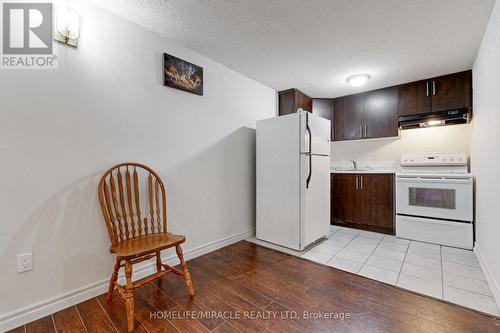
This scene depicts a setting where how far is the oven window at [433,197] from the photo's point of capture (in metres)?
2.83

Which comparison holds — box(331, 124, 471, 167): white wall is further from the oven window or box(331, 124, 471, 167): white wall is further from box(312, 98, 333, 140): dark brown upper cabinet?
the oven window

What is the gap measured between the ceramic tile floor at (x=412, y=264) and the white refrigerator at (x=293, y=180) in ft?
0.70

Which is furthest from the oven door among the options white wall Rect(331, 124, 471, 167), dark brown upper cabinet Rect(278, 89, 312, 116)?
dark brown upper cabinet Rect(278, 89, 312, 116)

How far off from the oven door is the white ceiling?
1472mm

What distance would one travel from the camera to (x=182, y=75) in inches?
93.4

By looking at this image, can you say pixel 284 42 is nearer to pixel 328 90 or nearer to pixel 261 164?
pixel 261 164

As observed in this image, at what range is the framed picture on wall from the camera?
7.35ft

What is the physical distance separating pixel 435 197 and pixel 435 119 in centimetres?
111

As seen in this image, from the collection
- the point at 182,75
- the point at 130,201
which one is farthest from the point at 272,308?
the point at 182,75

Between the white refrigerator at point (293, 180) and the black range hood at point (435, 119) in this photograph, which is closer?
the white refrigerator at point (293, 180)

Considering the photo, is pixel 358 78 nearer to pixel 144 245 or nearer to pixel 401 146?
pixel 401 146

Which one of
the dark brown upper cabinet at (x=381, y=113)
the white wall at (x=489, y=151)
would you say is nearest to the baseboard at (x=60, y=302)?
the white wall at (x=489, y=151)

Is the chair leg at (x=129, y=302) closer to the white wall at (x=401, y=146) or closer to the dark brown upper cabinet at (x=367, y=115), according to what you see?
the dark brown upper cabinet at (x=367, y=115)

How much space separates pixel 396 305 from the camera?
164cm
